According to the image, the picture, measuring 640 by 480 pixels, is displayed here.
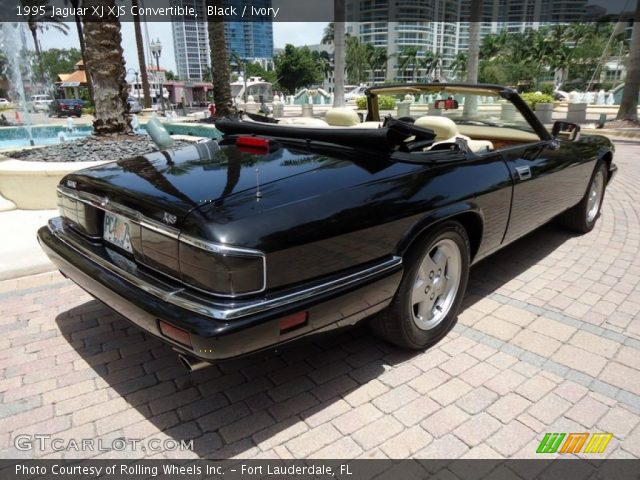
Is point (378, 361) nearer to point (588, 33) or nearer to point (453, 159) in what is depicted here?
point (453, 159)

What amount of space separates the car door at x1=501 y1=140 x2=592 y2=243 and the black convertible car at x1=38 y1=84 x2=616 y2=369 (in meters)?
0.02

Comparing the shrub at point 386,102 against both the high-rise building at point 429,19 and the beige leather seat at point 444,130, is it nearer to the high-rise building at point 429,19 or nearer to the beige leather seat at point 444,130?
the beige leather seat at point 444,130

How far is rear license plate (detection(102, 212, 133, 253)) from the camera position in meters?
2.20

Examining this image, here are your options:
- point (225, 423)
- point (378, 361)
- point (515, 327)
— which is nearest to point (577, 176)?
point (515, 327)

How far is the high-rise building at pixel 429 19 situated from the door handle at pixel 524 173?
110 metres

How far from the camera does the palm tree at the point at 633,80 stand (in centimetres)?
1466

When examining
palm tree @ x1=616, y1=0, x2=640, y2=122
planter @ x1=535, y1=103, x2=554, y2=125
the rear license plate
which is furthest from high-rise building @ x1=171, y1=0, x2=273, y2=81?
the rear license plate

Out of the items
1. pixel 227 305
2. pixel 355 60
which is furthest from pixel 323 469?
pixel 355 60

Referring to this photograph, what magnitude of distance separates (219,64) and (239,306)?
508 inches

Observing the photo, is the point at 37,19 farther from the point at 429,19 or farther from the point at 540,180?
the point at 429,19

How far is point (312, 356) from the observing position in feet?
9.01

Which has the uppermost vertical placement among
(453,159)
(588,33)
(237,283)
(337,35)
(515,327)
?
(588,33)

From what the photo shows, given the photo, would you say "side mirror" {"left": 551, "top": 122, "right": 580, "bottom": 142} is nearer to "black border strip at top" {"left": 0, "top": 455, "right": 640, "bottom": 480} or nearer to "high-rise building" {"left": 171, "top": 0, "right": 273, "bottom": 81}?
"black border strip at top" {"left": 0, "top": 455, "right": 640, "bottom": 480}

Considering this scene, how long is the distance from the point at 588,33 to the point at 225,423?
7429 centimetres
